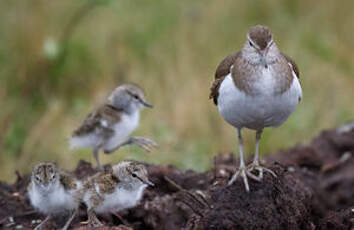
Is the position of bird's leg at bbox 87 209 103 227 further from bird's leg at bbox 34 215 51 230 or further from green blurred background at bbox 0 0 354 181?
green blurred background at bbox 0 0 354 181

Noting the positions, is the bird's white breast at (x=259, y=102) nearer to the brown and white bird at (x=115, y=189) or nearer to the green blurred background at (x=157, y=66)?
the brown and white bird at (x=115, y=189)

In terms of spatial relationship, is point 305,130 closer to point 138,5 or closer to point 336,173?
point 336,173

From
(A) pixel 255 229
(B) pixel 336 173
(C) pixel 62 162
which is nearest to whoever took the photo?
(A) pixel 255 229

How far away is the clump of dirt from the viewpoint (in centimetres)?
456

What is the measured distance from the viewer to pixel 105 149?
23.4ft

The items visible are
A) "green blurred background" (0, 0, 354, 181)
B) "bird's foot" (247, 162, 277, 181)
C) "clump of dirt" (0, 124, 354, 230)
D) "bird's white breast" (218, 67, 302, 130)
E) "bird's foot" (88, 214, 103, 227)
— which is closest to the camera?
"bird's white breast" (218, 67, 302, 130)

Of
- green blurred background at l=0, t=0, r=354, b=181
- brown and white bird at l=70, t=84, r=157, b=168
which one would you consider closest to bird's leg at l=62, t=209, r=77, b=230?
brown and white bird at l=70, t=84, r=157, b=168

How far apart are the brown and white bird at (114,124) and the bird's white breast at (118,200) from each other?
4.70 ft

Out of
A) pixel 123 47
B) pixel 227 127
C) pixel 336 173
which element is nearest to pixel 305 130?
pixel 227 127

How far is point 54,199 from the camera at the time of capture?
521 cm

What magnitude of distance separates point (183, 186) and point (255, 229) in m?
1.66

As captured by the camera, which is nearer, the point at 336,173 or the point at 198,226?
the point at 198,226

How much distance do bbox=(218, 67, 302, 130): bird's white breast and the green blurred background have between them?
11.9 feet

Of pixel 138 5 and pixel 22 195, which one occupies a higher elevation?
pixel 138 5
